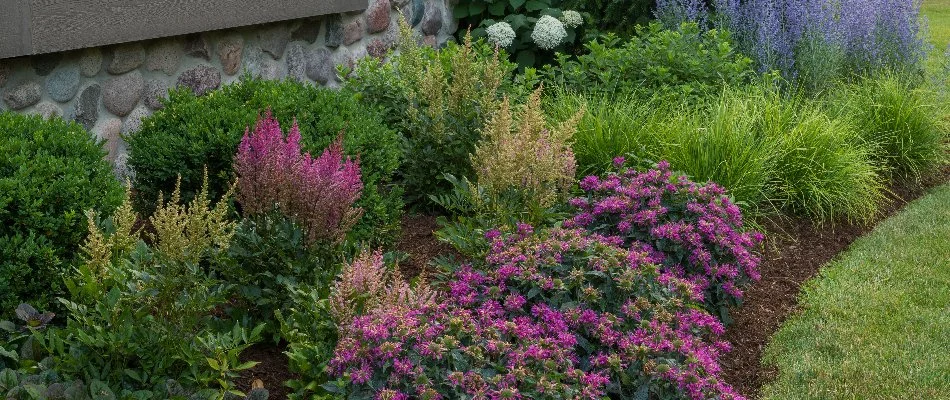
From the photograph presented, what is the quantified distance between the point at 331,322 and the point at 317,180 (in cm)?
45

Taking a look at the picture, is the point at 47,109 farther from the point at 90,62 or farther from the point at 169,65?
the point at 169,65

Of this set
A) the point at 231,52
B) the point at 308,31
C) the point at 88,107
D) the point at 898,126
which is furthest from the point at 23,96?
the point at 898,126

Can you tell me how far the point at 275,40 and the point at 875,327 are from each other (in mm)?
3438

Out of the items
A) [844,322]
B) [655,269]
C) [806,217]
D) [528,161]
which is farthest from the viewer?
[806,217]

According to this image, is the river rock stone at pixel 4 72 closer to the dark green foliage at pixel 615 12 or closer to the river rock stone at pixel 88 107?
the river rock stone at pixel 88 107

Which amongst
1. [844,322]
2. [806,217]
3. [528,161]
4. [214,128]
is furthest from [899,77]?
[214,128]

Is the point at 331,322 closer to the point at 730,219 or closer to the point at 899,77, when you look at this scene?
the point at 730,219

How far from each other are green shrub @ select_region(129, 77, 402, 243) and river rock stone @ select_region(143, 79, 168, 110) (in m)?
0.27

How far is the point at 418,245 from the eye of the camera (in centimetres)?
468

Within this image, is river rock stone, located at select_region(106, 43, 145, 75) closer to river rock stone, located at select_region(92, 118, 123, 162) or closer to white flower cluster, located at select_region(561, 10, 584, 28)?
river rock stone, located at select_region(92, 118, 123, 162)

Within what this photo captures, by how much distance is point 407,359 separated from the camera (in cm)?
288

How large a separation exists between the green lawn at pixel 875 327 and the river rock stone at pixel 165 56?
307 centimetres

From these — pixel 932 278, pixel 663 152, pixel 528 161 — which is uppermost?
pixel 528 161

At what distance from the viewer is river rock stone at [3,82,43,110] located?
4.16 metres
